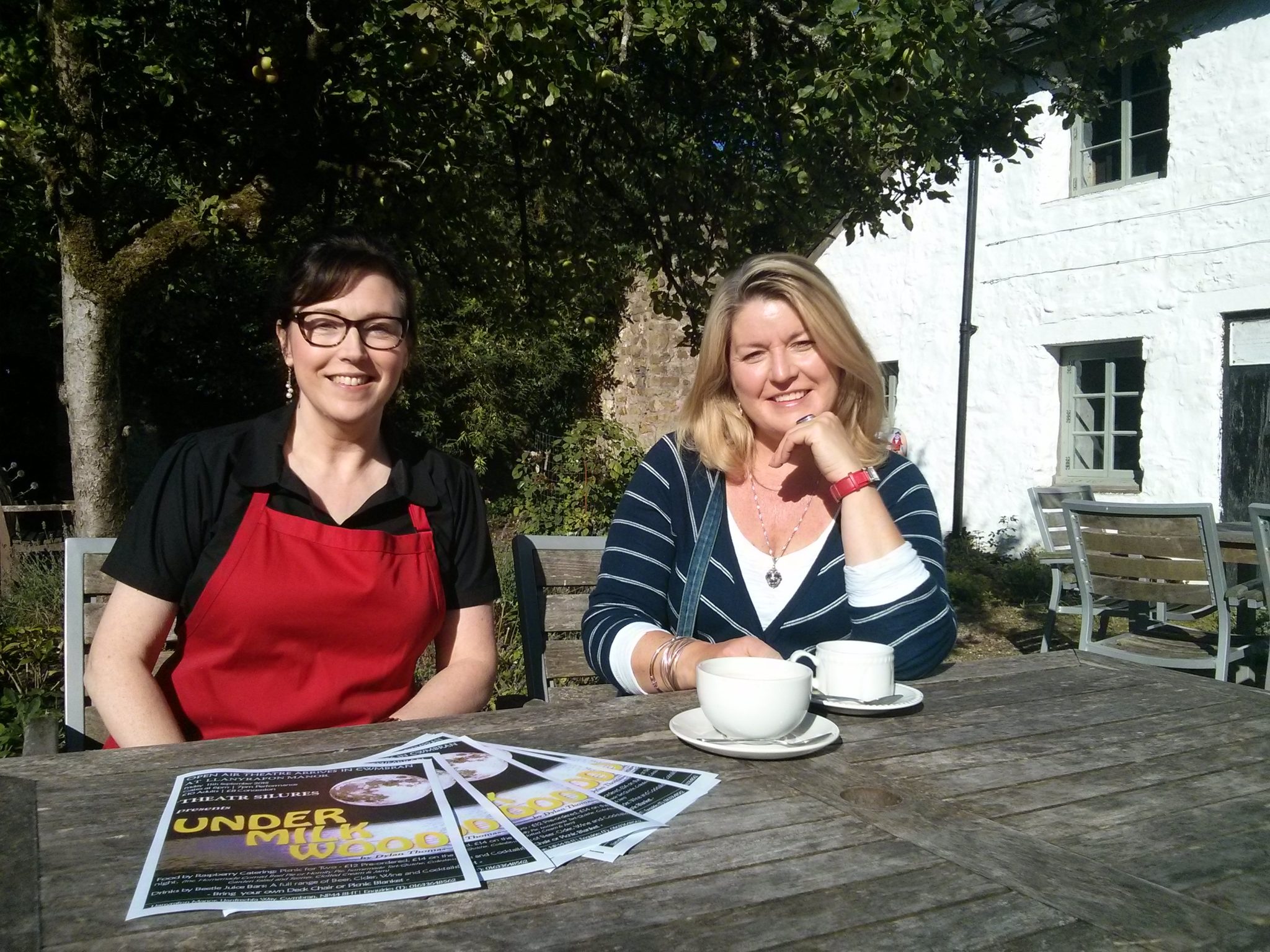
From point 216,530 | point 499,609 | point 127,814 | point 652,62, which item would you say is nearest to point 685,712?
point 127,814

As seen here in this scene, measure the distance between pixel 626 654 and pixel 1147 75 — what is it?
8.60 metres

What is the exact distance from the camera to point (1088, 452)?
9.16 meters

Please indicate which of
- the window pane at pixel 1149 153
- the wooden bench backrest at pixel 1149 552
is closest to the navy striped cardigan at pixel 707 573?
the wooden bench backrest at pixel 1149 552

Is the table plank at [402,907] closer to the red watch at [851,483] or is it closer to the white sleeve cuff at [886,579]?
the white sleeve cuff at [886,579]

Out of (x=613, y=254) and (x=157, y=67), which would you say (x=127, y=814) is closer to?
(x=157, y=67)

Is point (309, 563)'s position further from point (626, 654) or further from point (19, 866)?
point (19, 866)

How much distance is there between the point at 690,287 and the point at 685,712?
11.7 feet

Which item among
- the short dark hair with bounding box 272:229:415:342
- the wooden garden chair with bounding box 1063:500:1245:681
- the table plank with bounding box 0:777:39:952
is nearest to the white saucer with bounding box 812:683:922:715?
the table plank with bounding box 0:777:39:952

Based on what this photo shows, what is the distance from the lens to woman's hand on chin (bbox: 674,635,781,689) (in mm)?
1888

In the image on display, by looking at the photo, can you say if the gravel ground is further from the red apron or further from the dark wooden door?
the red apron

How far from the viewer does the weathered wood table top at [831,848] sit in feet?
2.94

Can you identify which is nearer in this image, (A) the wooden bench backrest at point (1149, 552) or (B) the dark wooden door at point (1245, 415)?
(A) the wooden bench backrest at point (1149, 552)

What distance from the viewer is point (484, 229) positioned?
5.22m

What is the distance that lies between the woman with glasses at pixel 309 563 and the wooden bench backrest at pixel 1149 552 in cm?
315
